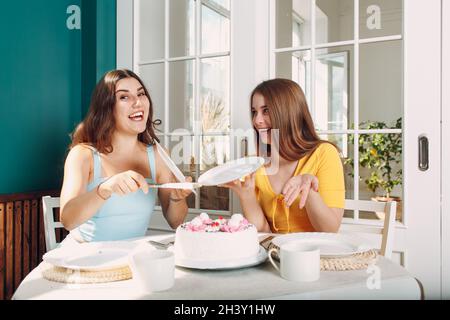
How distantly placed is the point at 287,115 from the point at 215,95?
70 centimetres

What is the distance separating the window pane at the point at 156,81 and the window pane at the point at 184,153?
0.49 feet

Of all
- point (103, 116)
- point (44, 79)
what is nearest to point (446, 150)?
point (103, 116)

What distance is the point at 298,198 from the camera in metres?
1.32

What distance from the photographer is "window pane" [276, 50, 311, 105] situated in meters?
1.86

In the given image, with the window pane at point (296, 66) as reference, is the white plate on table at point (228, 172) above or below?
below

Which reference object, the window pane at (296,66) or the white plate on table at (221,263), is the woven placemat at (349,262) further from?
the window pane at (296,66)

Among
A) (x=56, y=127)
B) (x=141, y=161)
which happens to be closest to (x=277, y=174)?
(x=141, y=161)

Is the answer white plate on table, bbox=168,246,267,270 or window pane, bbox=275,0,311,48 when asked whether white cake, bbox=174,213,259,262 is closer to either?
white plate on table, bbox=168,246,267,270

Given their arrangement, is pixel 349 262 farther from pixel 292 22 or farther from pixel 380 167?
pixel 292 22

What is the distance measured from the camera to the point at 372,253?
0.88 meters

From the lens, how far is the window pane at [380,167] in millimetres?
1686

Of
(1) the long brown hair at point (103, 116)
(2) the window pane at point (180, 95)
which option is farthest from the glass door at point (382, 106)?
(1) the long brown hair at point (103, 116)

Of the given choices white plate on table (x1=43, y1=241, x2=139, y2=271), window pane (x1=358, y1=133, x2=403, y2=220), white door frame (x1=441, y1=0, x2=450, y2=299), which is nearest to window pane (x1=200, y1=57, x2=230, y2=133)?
window pane (x1=358, y1=133, x2=403, y2=220)
